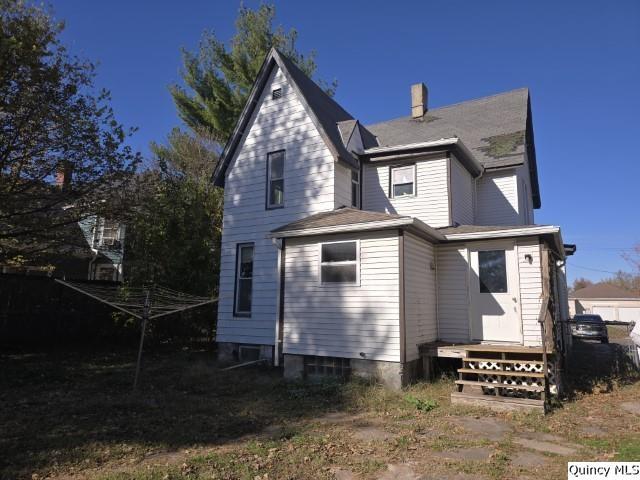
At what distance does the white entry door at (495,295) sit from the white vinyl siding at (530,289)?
0.36 ft

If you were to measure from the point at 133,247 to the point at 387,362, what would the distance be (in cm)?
1063

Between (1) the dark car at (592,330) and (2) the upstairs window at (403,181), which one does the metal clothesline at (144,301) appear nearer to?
(2) the upstairs window at (403,181)

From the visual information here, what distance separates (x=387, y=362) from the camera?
9070 millimetres

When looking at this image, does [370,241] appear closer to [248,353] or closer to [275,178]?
[275,178]

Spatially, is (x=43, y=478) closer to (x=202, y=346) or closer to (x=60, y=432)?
(x=60, y=432)

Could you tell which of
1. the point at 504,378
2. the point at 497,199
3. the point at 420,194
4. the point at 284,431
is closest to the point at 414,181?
the point at 420,194

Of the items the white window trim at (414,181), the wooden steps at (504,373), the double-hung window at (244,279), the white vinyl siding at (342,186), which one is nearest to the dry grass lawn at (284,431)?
the wooden steps at (504,373)

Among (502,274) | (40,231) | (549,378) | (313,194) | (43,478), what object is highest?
(313,194)

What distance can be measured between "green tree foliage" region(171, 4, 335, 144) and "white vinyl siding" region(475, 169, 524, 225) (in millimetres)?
13846

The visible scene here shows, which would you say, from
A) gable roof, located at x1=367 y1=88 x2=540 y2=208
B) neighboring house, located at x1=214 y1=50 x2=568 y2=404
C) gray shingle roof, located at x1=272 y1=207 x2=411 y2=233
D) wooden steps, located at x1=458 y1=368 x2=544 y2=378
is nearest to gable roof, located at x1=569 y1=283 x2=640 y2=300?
gable roof, located at x1=367 y1=88 x2=540 y2=208

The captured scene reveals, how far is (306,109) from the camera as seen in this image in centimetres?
1276

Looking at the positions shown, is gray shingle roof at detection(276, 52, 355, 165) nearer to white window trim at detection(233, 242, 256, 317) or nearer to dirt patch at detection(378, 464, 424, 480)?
white window trim at detection(233, 242, 256, 317)

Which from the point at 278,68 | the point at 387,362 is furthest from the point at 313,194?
the point at 387,362

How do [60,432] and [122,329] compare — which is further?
[122,329]
